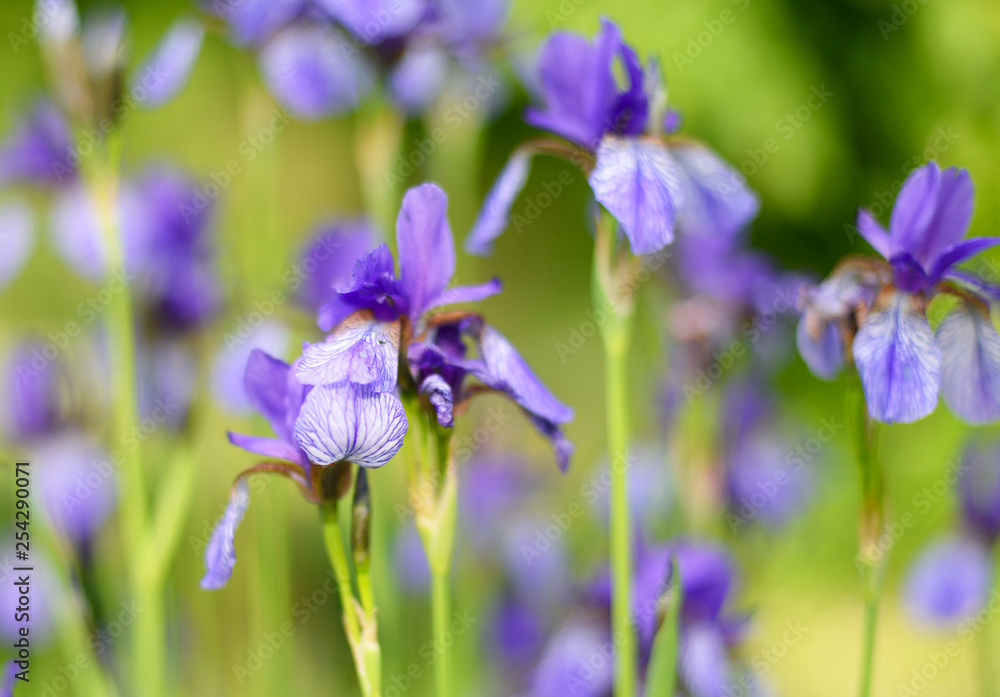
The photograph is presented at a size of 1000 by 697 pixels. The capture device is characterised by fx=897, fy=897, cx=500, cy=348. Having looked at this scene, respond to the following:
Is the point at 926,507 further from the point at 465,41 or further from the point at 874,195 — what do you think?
the point at 465,41

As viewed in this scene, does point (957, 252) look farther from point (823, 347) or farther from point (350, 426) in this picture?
point (350, 426)

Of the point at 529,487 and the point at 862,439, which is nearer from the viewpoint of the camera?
the point at 862,439

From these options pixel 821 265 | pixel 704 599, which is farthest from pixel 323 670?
pixel 821 265

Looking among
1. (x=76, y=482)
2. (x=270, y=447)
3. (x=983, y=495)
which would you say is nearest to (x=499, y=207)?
(x=270, y=447)

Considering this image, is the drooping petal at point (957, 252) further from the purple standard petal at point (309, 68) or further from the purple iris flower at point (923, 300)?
the purple standard petal at point (309, 68)

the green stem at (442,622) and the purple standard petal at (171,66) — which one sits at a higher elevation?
the purple standard petal at (171,66)

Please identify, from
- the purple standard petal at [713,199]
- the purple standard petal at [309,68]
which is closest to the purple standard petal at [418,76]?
→ the purple standard petal at [309,68]

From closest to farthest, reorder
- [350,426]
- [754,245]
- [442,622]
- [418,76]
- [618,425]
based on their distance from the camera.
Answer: [350,426] < [442,622] < [618,425] < [418,76] < [754,245]
